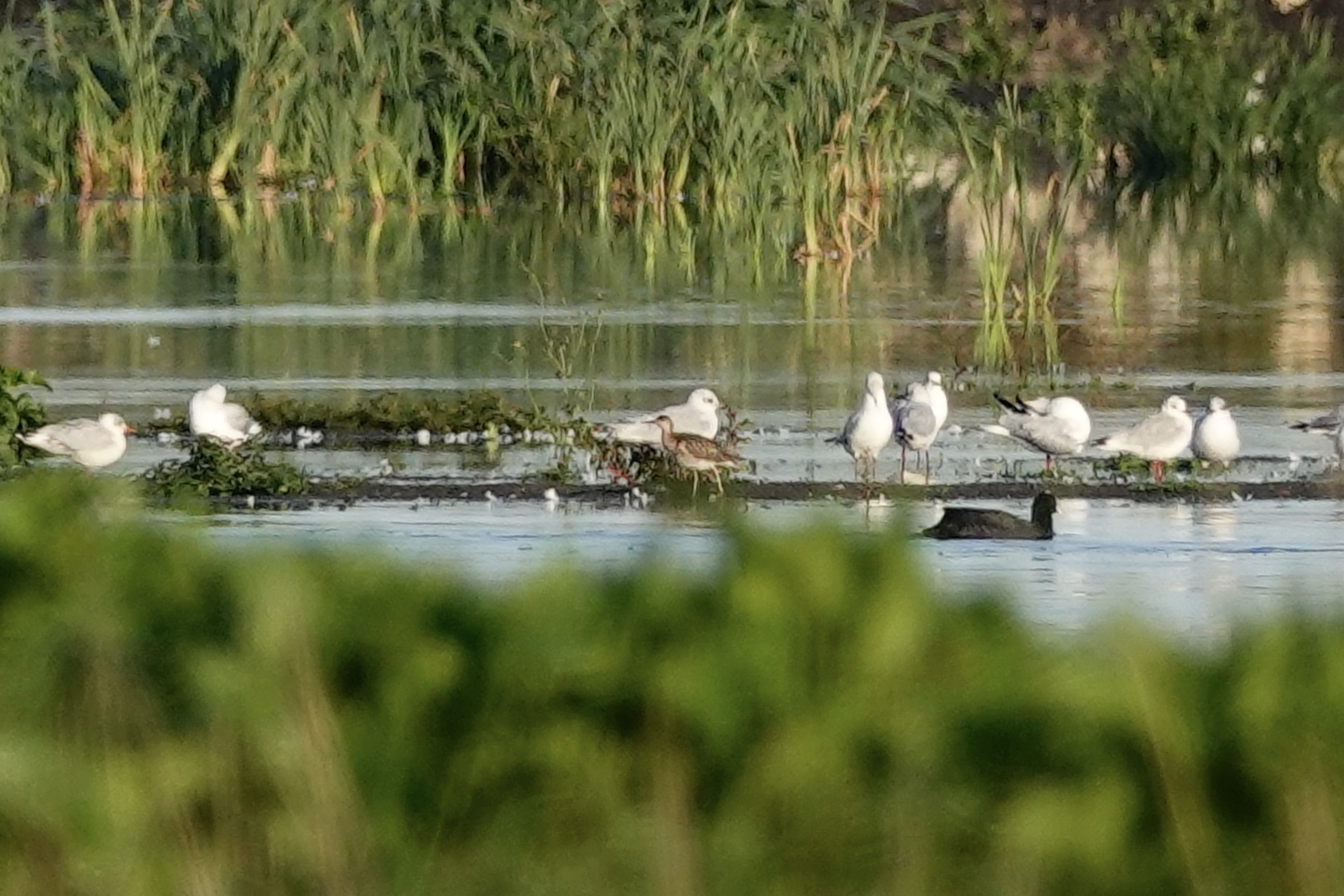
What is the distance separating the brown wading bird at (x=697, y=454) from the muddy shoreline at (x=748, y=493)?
7 cm

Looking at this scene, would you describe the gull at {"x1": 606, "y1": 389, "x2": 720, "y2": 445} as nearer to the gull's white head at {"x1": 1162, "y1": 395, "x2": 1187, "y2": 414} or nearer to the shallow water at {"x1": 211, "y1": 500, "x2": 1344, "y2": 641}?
the shallow water at {"x1": 211, "y1": 500, "x2": 1344, "y2": 641}

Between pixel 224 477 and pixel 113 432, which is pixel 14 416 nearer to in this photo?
pixel 113 432

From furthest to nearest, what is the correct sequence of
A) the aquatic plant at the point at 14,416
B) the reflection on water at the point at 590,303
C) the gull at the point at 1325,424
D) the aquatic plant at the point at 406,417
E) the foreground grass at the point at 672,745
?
the reflection on water at the point at 590,303
the aquatic plant at the point at 406,417
the gull at the point at 1325,424
the aquatic plant at the point at 14,416
the foreground grass at the point at 672,745

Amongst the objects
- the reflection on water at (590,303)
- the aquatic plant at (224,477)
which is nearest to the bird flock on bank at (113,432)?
Answer: the aquatic plant at (224,477)

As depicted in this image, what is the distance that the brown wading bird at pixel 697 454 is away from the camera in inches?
Answer: 474

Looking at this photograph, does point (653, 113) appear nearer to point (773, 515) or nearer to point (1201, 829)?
point (773, 515)

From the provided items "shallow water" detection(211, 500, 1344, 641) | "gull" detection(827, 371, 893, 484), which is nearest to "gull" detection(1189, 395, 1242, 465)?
"shallow water" detection(211, 500, 1344, 641)

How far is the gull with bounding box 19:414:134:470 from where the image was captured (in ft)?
40.9

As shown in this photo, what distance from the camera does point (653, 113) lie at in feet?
86.6

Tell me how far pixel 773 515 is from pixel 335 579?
22.7 ft

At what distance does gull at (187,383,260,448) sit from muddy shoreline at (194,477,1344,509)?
0.59 m

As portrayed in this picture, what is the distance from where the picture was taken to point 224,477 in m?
12.2

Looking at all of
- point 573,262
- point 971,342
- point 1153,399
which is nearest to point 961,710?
point 1153,399

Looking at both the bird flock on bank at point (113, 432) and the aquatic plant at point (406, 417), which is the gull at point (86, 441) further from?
the aquatic plant at point (406, 417)
